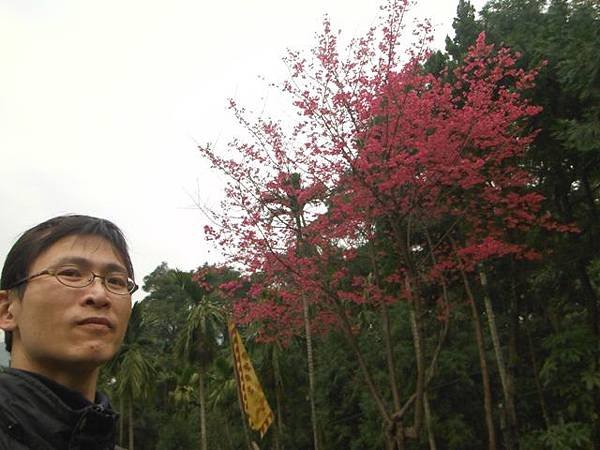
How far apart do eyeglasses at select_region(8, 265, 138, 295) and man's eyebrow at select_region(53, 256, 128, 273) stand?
0.5 inches

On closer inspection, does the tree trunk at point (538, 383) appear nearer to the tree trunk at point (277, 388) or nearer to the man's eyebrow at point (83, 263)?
the tree trunk at point (277, 388)

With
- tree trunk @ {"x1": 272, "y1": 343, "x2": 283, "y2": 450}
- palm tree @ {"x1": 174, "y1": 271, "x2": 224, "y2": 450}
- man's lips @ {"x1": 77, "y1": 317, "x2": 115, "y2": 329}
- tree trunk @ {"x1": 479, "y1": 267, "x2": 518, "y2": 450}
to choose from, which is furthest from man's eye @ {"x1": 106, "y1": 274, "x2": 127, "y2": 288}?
tree trunk @ {"x1": 272, "y1": 343, "x2": 283, "y2": 450}

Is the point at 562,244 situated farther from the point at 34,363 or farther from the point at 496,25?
the point at 34,363

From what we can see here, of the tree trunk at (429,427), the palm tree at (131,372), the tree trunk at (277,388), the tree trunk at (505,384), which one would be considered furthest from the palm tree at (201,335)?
the tree trunk at (505,384)

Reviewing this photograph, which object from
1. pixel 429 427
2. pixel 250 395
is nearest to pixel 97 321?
pixel 250 395

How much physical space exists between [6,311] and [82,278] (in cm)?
27

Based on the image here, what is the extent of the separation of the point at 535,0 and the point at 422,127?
637cm

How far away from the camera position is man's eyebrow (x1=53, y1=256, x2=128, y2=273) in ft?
5.63

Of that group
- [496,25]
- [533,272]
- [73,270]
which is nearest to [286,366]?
[533,272]

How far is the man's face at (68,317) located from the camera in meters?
1.58

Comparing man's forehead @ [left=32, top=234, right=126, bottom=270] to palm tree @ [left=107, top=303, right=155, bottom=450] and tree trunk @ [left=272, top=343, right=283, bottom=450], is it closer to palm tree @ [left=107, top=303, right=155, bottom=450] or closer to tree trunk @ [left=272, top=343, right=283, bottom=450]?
tree trunk @ [left=272, top=343, right=283, bottom=450]

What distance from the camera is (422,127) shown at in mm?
9125

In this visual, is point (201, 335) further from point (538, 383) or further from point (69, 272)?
point (69, 272)

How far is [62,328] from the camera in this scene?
1604 millimetres
